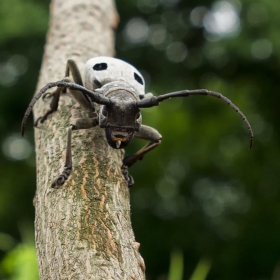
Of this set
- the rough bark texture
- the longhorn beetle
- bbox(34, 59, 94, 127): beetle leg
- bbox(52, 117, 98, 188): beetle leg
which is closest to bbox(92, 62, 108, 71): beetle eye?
the longhorn beetle

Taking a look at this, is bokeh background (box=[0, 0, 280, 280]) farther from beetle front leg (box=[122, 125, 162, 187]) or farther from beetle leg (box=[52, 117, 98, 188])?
beetle leg (box=[52, 117, 98, 188])

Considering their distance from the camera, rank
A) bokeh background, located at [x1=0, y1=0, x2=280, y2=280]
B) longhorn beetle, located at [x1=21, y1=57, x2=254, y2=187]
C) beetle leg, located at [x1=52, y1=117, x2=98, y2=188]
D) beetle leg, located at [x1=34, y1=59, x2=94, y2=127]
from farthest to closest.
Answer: bokeh background, located at [x1=0, y1=0, x2=280, y2=280] < beetle leg, located at [x1=34, y1=59, x2=94, y2=127] < longhorn beetle, located at [x1=21, y1=57, x2=254, y2=187] < beetle leg, located at [x1=52, y1=117, x2=98, y2=188]

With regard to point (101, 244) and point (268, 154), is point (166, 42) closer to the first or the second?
point (268, 154)

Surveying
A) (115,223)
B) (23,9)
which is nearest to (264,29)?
(23,9)

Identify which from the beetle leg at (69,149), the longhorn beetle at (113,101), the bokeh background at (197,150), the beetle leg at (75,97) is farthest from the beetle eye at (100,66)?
the bokeh background at (197,150)

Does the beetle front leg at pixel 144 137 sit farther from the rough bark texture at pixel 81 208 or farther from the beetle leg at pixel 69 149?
the beetle leg at pixel 69 149

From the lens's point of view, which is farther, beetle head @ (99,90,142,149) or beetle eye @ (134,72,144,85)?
beetle eye @ (134,72,144,85)

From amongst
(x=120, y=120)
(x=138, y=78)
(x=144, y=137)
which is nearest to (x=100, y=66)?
(x=138, y=78)
